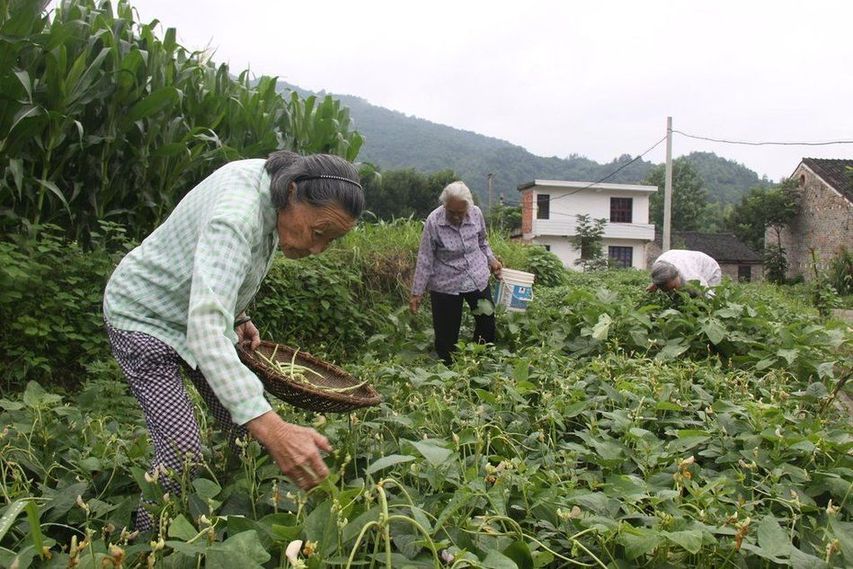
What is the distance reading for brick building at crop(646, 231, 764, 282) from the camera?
38.0m

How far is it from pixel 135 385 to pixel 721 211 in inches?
2617

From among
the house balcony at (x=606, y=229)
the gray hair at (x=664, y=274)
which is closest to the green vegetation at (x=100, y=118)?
the gray hair at (x=664, y=274)

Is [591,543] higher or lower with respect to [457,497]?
lower

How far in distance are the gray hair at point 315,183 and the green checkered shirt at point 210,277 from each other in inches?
2.0

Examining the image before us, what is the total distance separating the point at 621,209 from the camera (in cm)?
3950

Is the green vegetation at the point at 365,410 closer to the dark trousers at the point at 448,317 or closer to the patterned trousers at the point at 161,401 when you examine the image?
the patterned trousers at the point at 161,401

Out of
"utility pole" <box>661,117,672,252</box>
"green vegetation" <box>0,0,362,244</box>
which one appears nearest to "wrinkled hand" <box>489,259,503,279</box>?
"green vegetation" <box>0,0,362,244</box>

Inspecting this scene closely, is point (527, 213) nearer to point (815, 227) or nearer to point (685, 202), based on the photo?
point (815, 227)

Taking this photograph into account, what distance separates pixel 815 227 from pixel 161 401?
31.7 meters

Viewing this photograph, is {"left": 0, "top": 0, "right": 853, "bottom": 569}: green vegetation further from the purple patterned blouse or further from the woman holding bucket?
the purple patterned blouse

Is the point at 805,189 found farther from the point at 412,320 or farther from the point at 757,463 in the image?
the point at 757,463

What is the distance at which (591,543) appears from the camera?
74.0 inches

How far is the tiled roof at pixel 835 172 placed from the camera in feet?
87.8

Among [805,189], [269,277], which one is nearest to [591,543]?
[269,277]
